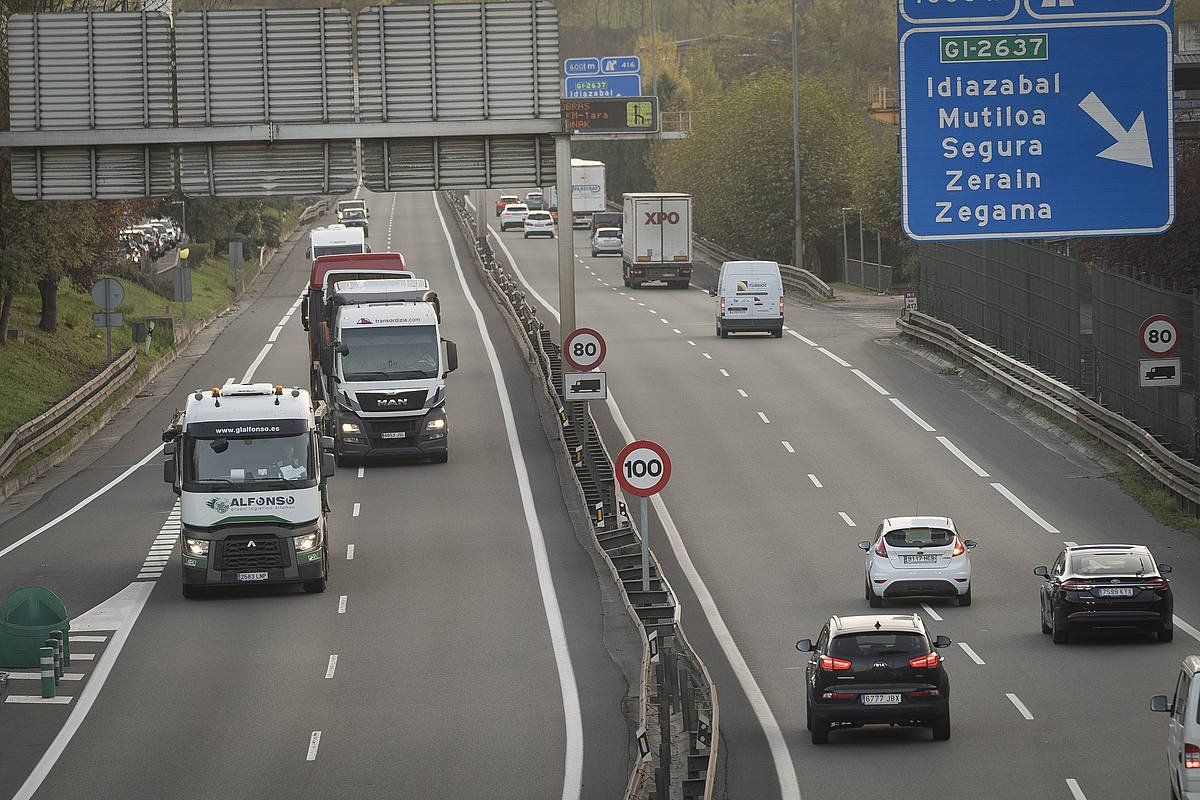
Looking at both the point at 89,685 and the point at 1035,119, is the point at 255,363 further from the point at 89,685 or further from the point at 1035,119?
the point at 1035,119

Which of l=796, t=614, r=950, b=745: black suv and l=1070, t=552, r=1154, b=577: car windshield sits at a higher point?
l=1070, t=552, r=1154, b=577: car windshield

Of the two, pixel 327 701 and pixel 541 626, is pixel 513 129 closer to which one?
pixel 541 626

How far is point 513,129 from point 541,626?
13.0 meters

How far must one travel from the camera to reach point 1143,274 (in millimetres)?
43719

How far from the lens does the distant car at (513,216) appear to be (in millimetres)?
108188

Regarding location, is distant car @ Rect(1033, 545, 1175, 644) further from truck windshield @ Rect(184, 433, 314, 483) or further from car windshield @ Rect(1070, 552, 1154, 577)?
truck windshield @ Rect(184, 433, 314, 483)

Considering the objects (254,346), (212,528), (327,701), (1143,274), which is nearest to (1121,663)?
(327,701)

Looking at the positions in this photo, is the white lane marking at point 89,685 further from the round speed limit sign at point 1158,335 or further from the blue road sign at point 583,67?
the blue road sign at point 583,67

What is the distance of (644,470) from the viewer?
23734mm

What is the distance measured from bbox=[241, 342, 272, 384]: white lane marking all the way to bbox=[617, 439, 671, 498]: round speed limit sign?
27774 millimetres

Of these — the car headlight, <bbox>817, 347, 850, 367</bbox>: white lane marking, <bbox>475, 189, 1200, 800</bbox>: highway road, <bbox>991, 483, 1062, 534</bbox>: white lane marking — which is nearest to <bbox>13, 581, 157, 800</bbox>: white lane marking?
the car headlight

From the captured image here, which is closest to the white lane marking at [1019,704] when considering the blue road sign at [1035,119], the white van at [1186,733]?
the white van at [1186,733]

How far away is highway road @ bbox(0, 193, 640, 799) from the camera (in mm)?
17859

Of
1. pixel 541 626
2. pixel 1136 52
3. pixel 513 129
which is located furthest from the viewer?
pixel 513 129
